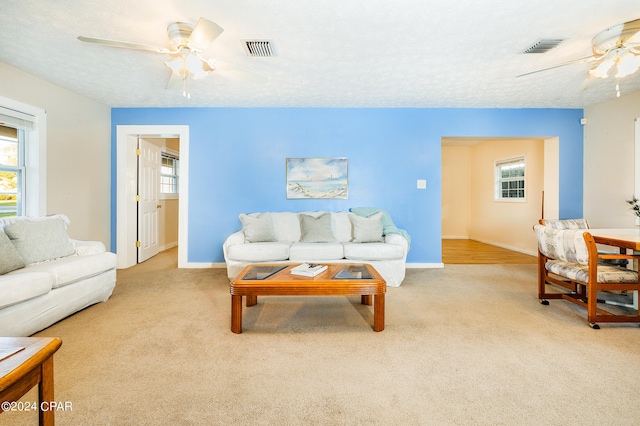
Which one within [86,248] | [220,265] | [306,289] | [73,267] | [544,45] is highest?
[544,45]

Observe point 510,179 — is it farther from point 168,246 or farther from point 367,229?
point 168,246

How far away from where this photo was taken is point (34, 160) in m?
3.48

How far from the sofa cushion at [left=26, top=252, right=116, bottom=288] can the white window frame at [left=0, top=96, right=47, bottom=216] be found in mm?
1276

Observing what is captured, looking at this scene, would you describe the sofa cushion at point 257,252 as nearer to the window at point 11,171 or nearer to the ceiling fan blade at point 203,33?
the ceiling fan blade at point 203,33

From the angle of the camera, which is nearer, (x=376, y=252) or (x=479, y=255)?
(x=376, y=252)

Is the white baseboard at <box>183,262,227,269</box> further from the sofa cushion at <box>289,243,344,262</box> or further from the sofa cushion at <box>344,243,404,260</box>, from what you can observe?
the sofa cushion at <box>344,243,404,260</box>

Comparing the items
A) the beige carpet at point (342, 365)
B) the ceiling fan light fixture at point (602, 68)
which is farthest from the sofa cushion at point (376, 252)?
the ceiling fan light fixture at point (602, 68)

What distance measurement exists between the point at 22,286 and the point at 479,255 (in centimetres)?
633

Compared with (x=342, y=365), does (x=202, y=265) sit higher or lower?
higher

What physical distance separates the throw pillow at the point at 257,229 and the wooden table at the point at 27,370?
2.93 m

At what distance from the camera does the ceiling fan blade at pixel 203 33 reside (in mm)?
2037

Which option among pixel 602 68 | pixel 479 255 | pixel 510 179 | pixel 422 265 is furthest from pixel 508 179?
pixel 602 68

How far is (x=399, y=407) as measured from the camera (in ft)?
4.91

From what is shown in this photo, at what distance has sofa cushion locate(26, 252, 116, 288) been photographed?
2422mm
